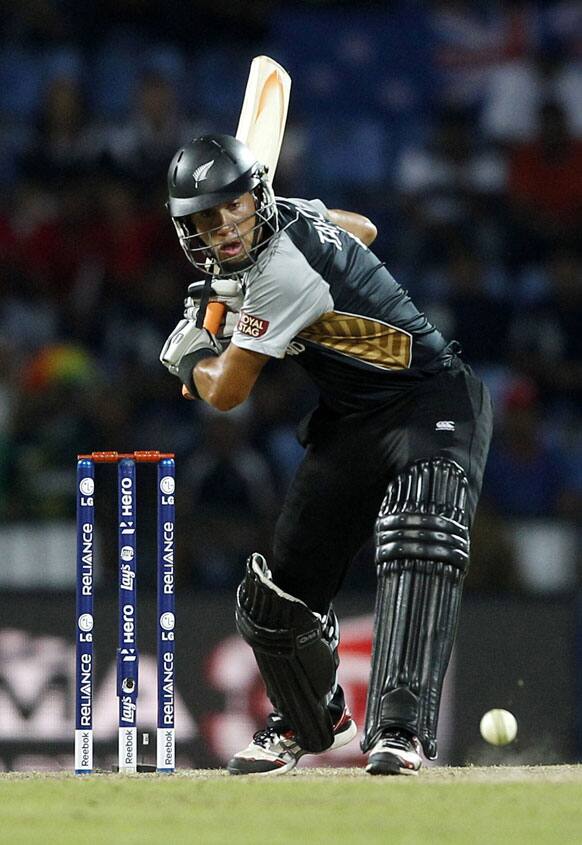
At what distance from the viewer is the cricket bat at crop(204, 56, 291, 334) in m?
4.84

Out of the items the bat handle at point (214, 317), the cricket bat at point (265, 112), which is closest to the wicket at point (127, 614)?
the bat handle at point (214, 317)

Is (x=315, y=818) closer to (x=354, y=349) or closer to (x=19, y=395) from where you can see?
(x=354, y=349)

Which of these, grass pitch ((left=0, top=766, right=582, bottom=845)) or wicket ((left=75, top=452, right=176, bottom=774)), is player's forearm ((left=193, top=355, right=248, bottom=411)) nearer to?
wicket ((left=75, top=452, right=176, bottom=774))

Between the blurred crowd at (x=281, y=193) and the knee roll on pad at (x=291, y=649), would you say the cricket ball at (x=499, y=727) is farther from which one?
the blurred crowd at (x=281, y=193)

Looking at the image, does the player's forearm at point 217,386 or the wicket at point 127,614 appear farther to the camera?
the wicket at point 127,614

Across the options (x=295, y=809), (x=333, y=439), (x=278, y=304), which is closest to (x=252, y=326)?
(x=278, y=304)

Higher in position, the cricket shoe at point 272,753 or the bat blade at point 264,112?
the bat blade at point 264,112

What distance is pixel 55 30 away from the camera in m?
10.1

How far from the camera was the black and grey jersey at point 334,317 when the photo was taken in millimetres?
4152

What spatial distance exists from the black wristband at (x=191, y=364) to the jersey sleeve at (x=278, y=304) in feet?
0.51

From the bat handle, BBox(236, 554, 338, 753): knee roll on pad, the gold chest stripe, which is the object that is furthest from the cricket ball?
the bat handle

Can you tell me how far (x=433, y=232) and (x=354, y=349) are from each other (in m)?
4.73

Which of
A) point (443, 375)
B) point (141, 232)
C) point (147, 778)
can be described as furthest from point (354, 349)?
point (141, 232)

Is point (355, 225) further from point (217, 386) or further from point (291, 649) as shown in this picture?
point (291, 649)
